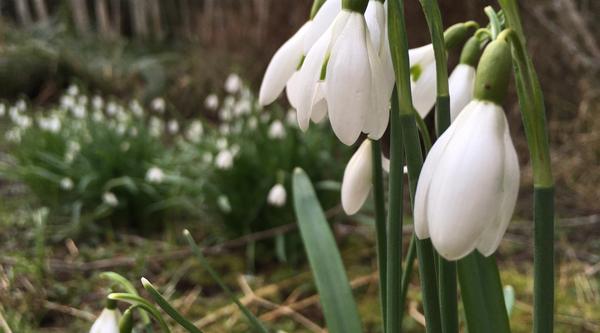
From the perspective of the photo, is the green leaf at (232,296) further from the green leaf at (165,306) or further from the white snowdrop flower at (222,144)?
the white snowdrop flower at (222,144)

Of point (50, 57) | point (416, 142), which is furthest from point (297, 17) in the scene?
point (416, 142)

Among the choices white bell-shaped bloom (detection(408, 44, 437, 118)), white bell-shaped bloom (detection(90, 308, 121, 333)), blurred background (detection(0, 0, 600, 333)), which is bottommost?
blurred background (detection(0, 0, 600, 333))

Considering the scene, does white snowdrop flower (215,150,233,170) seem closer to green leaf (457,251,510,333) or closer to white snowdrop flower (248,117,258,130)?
white snowdrop flower (248,117,258,130)

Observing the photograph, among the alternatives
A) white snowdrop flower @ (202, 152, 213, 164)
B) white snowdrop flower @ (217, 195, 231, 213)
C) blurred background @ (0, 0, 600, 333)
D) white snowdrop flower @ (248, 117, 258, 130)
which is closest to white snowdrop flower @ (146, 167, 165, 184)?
blurred background @ (0, 0, 600, 333)

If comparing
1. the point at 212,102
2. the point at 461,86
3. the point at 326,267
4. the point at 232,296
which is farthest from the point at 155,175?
the point at 461,86

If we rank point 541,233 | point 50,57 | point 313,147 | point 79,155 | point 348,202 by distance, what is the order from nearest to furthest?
point 541,233
point 348,202
point 313,147
point 79,155
point 50,57

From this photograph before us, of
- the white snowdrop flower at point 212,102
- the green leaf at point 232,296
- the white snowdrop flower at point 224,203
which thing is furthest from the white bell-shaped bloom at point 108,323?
the white snowdrop flower at point 212,102

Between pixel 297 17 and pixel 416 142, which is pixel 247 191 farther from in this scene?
pixel 416 142

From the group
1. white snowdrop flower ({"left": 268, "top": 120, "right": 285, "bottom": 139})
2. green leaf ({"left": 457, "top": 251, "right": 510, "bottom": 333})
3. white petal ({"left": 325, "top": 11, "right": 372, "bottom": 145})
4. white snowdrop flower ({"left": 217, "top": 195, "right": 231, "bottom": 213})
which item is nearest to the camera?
white petal ({"left": 325, "top": 11, "right": 372, "bottom": 145})
